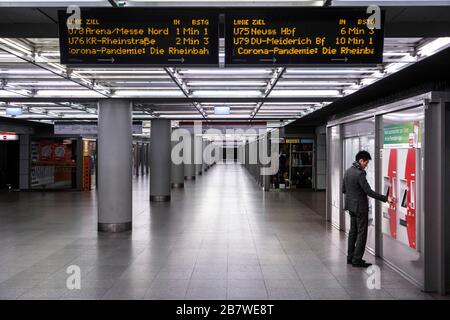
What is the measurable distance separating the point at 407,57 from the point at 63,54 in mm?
4758

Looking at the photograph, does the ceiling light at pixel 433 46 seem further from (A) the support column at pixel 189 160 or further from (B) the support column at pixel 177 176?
(A) the support column at pixel 189 160

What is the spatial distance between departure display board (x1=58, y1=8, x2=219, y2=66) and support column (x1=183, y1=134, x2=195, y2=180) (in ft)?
82.7

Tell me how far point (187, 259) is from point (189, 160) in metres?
25.9

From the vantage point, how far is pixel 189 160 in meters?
33.7

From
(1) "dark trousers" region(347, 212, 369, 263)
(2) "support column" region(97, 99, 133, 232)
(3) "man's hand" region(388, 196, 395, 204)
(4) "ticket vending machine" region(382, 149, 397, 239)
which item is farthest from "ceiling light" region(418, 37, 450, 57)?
(2) "support column" region(97, 99, 133, 232)

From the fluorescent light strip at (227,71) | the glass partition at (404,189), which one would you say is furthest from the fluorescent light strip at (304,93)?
the glass partition at (404,189)

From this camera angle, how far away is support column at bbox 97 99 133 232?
10867 mm

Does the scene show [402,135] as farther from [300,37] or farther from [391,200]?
[300,37]

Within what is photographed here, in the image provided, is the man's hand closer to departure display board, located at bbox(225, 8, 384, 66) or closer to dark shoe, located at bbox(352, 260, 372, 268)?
dark shoe, located at bbox(352, 260, 372, 268)

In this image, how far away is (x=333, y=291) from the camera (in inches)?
237

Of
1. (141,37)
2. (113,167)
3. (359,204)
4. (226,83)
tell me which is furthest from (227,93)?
(141,37)

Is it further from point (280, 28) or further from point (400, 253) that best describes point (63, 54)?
point (400, 253)

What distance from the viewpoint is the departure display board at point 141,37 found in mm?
4953
